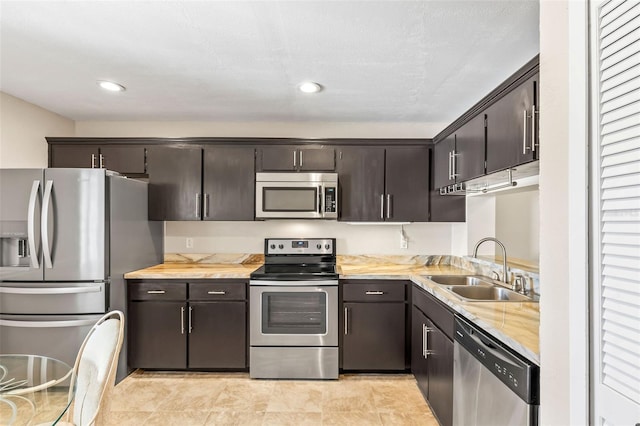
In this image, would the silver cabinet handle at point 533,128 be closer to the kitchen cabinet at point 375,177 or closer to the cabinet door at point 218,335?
the kitchen cabinet at point 375,177

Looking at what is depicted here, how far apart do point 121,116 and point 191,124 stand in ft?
2.09

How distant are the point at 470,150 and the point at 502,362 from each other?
1511 millimetres

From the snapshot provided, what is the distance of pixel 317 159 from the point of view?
134 inches

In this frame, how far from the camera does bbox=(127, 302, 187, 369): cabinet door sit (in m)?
3.07

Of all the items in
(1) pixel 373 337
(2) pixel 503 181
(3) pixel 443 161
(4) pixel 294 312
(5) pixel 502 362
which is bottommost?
(1) pixel 373 337

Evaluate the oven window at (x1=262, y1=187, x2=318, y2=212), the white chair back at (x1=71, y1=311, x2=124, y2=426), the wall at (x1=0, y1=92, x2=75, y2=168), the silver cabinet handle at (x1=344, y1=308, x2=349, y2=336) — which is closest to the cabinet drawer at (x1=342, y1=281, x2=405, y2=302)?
the silver cabinet handle at (x1=344, y1=308, x2=349, y2=336)

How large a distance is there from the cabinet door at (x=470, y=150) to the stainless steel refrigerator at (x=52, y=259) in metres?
2.70

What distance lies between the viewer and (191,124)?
12.1 feet

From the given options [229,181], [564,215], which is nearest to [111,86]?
[229,181]

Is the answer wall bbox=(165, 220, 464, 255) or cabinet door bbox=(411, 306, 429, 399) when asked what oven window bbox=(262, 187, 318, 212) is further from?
cabinet door bbox=(411, 306, 429, 399)

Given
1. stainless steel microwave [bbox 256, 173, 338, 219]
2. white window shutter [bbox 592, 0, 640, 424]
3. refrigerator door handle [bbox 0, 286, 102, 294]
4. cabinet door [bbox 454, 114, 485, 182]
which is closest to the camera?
white window shutter [bbox 592, 0, 640, 424]

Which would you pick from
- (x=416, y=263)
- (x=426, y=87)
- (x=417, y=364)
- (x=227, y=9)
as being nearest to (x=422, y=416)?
(x=417, y=364)

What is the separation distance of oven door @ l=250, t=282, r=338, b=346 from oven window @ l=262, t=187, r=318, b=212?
2.33 feet

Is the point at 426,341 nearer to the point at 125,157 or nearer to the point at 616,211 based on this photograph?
the point at 616,211
